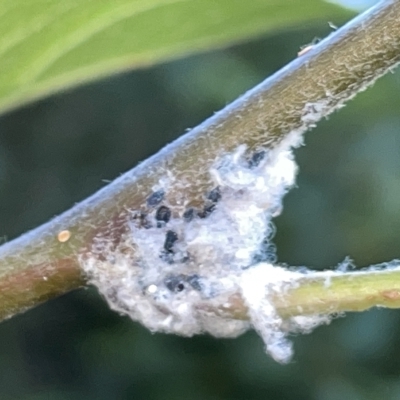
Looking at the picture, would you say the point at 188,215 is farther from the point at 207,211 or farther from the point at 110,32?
the point at 110,32

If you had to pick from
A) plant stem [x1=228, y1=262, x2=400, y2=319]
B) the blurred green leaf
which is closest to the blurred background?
the blurred green leaf

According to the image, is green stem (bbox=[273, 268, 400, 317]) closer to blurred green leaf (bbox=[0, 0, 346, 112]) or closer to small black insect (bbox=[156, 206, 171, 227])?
small black insect (bbox=[156, 206, 171, 227])

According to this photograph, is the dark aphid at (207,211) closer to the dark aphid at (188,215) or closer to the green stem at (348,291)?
the dark aphid at (188,215)

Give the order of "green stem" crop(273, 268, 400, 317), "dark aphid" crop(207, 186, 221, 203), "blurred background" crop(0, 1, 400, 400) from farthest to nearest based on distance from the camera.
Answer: "blurred background" crop(0, 1, 400, 400), "dark aphid" crop(207, 186, 221, 203), "green stem" crop(273, 268, 400, 317)

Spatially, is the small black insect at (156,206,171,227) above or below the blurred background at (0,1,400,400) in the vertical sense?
below

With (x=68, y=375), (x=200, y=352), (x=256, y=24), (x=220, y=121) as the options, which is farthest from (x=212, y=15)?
(x=68, y=375)

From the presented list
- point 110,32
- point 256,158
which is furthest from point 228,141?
point 110,32
